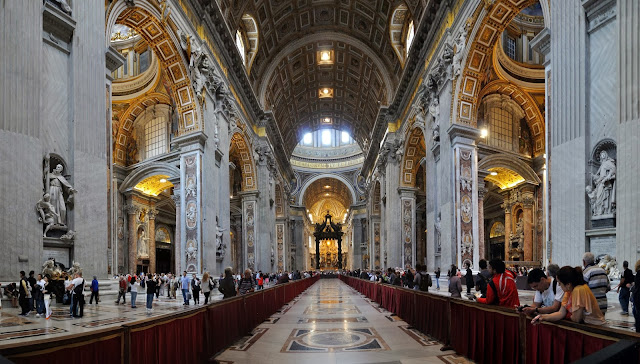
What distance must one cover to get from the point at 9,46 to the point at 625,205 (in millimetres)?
11317

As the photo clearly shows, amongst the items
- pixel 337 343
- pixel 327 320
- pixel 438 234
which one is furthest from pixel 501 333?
pixel 438 234

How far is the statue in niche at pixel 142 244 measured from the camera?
85.4 feet

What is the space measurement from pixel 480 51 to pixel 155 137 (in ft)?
52.8

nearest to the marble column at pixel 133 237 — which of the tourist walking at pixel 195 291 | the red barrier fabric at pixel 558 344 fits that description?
the tourist walking at pixel 195 291

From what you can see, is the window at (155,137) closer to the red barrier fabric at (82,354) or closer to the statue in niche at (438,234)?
the statue in niche at (438,234)

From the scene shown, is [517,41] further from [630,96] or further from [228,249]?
[228,249]

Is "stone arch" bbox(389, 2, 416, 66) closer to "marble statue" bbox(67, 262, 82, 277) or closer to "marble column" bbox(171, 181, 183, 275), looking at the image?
Result: "marble column" bbox(171, 181, 183, 275)

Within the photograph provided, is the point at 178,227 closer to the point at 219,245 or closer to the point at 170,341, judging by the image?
the point at 219,245

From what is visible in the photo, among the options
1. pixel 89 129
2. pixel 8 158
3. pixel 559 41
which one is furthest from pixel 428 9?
pixel 8 158

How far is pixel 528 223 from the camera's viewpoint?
21953 mm

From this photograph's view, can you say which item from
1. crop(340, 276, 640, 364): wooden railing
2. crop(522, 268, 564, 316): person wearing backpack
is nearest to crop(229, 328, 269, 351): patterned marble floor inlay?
crop(340, 276, 640, 364): wooden railing

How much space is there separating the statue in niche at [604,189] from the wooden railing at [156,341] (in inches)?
279

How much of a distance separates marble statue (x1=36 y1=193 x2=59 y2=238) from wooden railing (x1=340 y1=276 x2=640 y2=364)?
24.2 ft

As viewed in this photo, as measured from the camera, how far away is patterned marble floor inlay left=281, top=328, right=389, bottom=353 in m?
7.37
